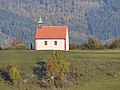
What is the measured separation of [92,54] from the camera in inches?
3538

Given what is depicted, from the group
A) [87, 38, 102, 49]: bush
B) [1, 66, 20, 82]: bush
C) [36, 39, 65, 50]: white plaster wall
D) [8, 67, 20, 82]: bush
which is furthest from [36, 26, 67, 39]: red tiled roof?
[8, 67, 20, 82]: bush

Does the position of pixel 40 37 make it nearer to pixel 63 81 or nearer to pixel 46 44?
pixel 46 44

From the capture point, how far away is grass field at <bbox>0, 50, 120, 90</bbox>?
233ft

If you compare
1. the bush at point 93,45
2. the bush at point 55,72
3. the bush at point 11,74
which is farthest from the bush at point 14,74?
the bush at point 93,45

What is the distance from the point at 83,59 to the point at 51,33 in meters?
21.1

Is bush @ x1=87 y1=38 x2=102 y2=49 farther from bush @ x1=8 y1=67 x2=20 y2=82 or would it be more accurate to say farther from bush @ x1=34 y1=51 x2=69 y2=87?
bush @ x1=8 y1=67 x2=20 y2=82

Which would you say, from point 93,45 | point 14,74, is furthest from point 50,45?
point 14,74

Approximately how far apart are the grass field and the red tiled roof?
10321 mm

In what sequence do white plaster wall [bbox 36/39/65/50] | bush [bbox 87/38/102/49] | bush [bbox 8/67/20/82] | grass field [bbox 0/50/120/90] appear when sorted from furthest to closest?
bush [bbox 87/38/102/49]
white plaster wall [bbox 36/39/65/50]
bush [bbox 8/67/20/82]
grass field [bbox 0/50/120/90]

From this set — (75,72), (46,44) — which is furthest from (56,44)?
(75,72)

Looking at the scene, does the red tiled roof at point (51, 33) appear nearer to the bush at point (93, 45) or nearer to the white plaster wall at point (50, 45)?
the white plaster wall at point (50, 45)

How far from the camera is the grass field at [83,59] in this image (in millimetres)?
71125

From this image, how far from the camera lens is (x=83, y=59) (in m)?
81.9

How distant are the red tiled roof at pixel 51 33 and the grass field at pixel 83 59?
406 inches
